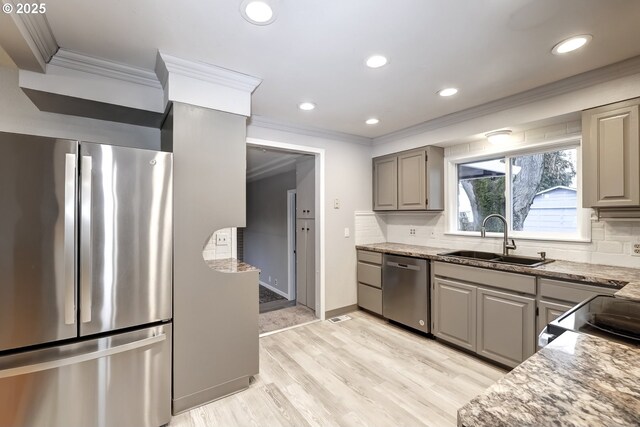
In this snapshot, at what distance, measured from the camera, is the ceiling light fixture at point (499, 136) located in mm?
2879

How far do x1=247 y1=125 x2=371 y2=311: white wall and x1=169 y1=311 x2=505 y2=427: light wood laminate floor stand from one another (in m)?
0.73

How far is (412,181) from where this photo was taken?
3.60m

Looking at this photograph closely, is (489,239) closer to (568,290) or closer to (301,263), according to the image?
(568,290)

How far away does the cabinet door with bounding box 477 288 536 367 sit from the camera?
7.49 ft

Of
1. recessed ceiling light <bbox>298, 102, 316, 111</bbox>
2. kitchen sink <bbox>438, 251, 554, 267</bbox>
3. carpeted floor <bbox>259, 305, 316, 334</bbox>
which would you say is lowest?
carpeted floor <bbox>259, 305, 316, 334</bbox>

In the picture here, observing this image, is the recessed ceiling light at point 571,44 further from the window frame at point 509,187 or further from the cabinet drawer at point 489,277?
the cabinet drawer at point 489,277

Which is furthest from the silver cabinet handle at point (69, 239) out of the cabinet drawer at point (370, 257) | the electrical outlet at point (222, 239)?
the cabinet drawer at point (370, 257)

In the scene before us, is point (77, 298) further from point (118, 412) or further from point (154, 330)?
point (118, 412)

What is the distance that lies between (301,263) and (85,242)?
3.01m

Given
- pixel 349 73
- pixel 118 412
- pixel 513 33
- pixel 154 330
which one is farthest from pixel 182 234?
pixel 513 33

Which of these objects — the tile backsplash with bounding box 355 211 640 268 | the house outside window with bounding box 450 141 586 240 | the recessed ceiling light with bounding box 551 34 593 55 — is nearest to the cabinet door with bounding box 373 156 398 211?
the tile backsplash with bounding box 355 211 640 268

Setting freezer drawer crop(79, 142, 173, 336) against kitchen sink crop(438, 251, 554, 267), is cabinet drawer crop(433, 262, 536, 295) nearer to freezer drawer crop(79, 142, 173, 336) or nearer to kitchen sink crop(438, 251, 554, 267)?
kitchen sink crop(438, 251, 554, 267)

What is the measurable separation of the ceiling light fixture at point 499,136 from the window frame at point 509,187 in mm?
86

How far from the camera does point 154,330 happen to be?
1.83 metres
